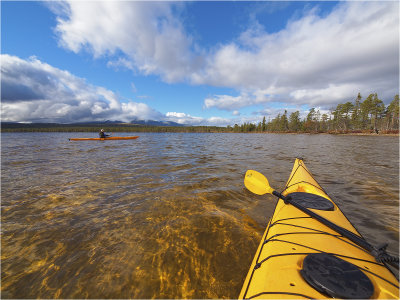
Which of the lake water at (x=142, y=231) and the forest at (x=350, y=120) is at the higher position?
the forest at (x=350, y=120)

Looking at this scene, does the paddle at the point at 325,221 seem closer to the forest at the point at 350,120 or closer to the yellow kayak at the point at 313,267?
the yellow kayak at the point at 313,267

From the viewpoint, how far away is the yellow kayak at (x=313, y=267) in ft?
5.61

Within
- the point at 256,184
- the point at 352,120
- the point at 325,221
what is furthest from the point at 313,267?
the point at 352,120

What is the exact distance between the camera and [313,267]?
198 centimetres

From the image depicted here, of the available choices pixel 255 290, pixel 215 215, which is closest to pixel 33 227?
pixel 215 215

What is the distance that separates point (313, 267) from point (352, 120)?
10361 cm

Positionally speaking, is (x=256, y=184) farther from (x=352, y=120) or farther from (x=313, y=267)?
(x=352, y=120)

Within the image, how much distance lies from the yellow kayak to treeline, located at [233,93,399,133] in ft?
258

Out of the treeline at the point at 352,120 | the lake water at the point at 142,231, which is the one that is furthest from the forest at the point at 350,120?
the lake water at the point at 142,231

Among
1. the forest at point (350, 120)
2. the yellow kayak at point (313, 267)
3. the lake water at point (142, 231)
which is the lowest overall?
the lake water at point (142, 231)

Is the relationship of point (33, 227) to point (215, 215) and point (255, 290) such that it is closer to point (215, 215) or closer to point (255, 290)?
point (215, 215)

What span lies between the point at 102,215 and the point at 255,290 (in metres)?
4.66

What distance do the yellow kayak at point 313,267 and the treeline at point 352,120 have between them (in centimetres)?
7869

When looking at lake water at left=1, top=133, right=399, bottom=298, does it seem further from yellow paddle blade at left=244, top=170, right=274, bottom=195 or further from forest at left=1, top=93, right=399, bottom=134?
forest at left=1, top=93, right=399, bottom=134
